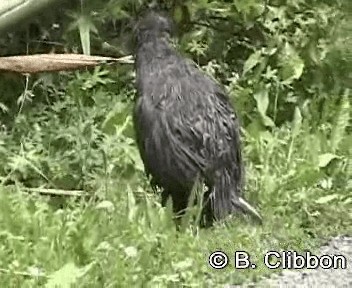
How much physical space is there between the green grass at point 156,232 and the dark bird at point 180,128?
0.10 m

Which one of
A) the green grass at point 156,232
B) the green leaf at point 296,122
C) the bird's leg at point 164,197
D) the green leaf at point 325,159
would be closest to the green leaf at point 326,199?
the green grass at point 156,232

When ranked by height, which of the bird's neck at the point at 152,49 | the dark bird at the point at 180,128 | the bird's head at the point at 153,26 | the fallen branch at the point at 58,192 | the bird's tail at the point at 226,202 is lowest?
the fallen branch at the point at 58,192

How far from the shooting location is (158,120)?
3410mm

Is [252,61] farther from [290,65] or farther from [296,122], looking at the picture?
[296,122]

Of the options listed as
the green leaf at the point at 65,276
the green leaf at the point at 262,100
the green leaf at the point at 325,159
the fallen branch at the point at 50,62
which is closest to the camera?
the green leaf at the point at 65,276

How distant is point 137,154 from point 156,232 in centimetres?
81

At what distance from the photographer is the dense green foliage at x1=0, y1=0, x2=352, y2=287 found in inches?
128

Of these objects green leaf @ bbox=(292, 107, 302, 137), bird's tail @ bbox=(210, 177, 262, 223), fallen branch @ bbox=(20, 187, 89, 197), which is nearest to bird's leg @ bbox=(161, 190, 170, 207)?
bird's tail @ bbox=(210, 177, 262, 223)

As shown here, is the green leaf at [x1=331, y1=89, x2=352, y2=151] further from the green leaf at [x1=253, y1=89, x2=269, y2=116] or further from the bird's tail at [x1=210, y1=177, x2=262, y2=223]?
the bird's tail at [x1=210, y1=177, x2=262, y2=223]

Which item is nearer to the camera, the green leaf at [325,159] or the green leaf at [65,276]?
the green leaf at [65,276]

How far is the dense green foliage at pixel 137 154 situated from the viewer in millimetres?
3242

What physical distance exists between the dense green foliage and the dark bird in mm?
103

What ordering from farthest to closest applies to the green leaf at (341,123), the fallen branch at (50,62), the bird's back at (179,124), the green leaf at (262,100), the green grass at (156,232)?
the green leaf at (262,100), the green leaf at (341,123), the fallen branch at (50,62), the bird's back at (179,124), the green grass at (156,232)

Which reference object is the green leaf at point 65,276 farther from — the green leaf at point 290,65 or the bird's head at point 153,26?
the green leaf at point 290,65
